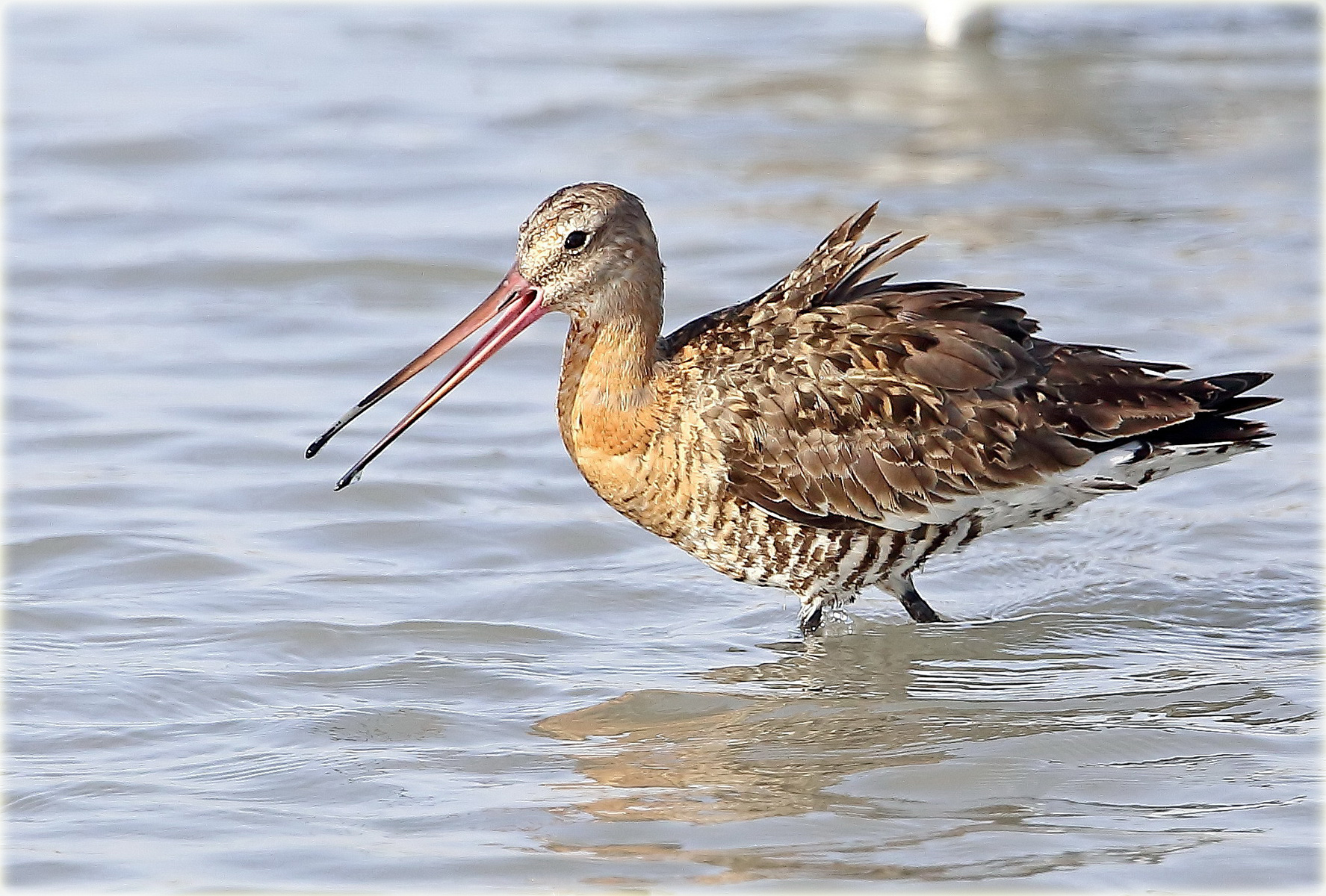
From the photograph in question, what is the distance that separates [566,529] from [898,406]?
5.58 feet

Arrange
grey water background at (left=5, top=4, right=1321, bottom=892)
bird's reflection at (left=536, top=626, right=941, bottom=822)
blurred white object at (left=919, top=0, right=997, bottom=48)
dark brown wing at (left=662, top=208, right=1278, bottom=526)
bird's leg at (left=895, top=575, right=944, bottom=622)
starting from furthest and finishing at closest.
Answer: blurred white object at (left=919, top=0, right=997, bottom=48)
bird's leg at (left=895, top=575, right=944, bottom=622)
dark brown wing at (left=662, top=208, right=1278, bottom=526)
bird's reflection at (left=536, top=626, right=941, bottom=822)
grey water background at (left=5, top=4, right=1321, bottom=892)

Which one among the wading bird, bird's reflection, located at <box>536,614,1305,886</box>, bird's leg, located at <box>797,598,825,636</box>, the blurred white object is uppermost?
the blurred white object

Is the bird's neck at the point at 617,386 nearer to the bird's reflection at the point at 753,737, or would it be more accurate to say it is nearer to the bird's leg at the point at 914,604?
the bird's reflection at the point at 753,737

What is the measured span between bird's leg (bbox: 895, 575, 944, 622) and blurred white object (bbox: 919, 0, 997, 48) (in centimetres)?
868

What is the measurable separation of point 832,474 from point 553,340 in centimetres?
334

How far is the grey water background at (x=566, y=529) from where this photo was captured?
482 centimetres

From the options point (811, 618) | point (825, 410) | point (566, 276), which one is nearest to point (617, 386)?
point (566, 276)

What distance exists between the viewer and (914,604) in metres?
6.24

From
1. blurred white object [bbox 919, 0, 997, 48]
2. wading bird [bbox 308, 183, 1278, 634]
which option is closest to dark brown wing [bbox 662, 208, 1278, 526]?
wading bird [bbox 308, 183, 1278, 634]

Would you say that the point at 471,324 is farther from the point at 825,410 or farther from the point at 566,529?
the point at 566,529

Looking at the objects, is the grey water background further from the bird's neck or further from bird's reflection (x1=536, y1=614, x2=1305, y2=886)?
the bird's neck

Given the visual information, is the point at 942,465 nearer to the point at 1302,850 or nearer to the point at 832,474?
the point at 832,474

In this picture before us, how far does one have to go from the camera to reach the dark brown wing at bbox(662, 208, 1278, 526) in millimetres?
5867

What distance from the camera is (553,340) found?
903 cm
